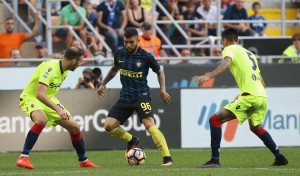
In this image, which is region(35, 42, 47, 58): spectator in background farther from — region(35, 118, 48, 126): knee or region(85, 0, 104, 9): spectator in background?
region(35, 118, 48, 126): knee

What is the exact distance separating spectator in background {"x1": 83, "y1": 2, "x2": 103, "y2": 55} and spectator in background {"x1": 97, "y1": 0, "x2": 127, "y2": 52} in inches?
8.8

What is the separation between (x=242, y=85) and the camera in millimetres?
14289

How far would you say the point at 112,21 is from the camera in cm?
2278

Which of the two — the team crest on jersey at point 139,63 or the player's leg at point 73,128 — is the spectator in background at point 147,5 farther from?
the player's leg at point 73,128

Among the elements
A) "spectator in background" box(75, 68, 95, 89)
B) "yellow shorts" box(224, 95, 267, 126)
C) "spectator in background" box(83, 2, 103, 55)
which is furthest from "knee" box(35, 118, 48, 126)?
"spectator in background" box(83, 2, 103, 55)

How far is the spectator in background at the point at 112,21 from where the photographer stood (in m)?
22.6

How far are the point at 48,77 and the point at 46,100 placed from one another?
423 millimetres

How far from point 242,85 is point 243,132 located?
5.14m

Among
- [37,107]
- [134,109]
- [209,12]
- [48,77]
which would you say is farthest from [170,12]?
[48,77]

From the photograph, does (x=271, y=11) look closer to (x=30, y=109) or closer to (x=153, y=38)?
(x=153, y=38)

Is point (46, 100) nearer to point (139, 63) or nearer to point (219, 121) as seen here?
point (139, 63)

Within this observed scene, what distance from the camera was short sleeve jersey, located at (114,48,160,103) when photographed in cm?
1496

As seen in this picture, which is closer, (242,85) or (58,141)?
(242,85)

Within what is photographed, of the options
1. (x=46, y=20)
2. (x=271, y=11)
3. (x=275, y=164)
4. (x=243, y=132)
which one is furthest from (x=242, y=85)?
(x=271, y=11)
